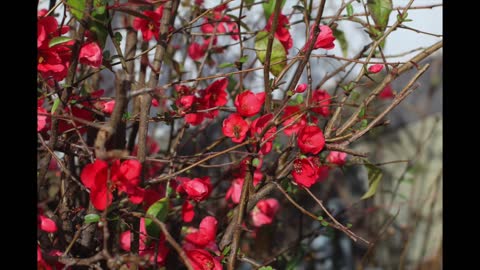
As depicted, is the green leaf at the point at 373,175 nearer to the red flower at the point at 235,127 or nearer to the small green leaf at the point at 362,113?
the small green leaf at the point at 362,113

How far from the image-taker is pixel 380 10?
1.26 m

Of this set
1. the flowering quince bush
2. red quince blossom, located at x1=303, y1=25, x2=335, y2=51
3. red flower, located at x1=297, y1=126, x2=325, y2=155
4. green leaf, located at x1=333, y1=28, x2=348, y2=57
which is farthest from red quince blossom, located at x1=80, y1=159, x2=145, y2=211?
green leaf, located at x1=333, y1=28, x2=348, y2=57

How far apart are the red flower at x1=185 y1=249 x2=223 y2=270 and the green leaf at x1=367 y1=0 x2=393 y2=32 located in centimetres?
64

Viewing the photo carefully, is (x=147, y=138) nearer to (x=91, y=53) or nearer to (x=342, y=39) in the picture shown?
(x=91, y=53)

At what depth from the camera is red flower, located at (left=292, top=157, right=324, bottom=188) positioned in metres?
1.06

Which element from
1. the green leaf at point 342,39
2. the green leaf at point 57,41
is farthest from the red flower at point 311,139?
the green leaf at point 342,39

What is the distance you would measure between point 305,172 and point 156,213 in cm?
30

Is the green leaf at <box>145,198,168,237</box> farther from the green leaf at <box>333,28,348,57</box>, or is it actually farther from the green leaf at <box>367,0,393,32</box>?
the green leaf at <box>333,28,348,57</box>

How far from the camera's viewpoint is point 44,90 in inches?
43.1

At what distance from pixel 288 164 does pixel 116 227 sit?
35 cm

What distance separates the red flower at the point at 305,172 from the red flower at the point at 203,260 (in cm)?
22

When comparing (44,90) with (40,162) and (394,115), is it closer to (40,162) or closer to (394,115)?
(40,162)
